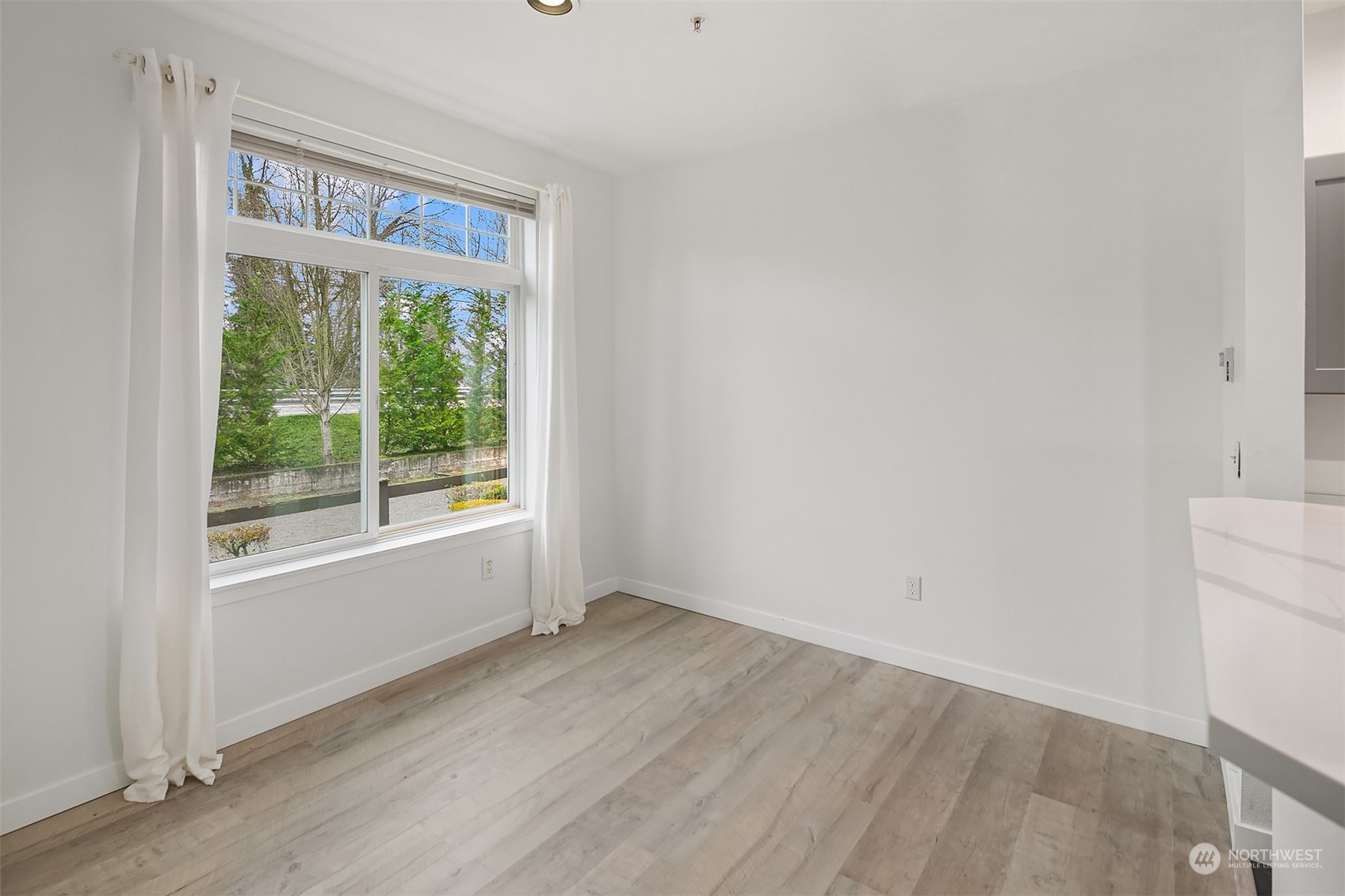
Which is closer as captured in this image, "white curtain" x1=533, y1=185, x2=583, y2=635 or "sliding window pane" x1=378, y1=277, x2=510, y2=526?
"sliding window pane" x1=378, y1=277, x2=510, y2=526

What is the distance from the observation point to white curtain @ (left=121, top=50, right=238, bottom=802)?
2.12 m

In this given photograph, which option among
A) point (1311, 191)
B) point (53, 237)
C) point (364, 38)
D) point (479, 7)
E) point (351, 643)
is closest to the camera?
point (1311, 191)

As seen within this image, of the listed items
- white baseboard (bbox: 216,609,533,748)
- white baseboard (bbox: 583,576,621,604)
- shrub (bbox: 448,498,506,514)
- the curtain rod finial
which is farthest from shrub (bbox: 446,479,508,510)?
the curtain rod finial

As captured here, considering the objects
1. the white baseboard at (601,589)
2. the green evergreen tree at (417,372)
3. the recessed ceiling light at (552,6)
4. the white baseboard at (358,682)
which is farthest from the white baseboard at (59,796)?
the recessed ceiling light at (552,6)

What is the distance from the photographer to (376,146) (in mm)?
2865

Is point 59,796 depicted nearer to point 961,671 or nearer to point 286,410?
point 286,410

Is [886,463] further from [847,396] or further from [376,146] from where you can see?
[376,146]

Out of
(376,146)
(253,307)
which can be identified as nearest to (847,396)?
(376,146)

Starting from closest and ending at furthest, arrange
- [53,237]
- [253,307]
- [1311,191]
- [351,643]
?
[1311,191] < [53,237] < [253,307] < [351,643]

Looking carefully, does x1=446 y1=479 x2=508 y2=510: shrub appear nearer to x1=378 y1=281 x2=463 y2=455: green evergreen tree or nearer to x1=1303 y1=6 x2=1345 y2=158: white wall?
x1=378 y1=281 x2=463 y2=455: green evergreen tree

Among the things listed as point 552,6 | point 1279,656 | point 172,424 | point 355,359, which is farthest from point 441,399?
point 1279,656

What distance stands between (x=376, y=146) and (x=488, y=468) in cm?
161

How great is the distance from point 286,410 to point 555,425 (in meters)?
1.27

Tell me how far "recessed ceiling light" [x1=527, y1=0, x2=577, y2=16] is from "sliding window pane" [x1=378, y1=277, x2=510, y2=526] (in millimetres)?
1398
